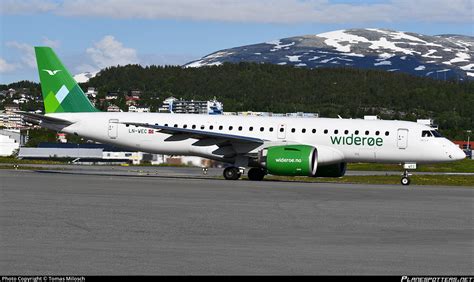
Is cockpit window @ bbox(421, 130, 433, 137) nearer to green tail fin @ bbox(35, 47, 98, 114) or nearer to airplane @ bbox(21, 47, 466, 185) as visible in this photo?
airplane @ bbox(21, 47, 466, 185)

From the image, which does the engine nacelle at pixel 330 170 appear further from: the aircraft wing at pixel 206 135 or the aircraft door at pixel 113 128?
the aircraft door at pixel 113 128

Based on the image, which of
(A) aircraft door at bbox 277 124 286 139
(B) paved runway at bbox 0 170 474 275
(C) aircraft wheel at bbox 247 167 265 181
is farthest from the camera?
(C) aircraft wheel at bbox 247 167 265 181

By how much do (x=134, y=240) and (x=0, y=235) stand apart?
242cm

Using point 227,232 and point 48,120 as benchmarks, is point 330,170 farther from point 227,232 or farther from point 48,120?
point 227,232

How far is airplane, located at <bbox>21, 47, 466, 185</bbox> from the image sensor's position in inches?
1641

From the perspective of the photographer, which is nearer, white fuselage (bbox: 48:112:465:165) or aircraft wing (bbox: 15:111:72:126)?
white fuselage (bbox: 48:112:465:165)

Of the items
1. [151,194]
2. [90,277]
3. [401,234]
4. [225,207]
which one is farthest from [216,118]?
[90,277]

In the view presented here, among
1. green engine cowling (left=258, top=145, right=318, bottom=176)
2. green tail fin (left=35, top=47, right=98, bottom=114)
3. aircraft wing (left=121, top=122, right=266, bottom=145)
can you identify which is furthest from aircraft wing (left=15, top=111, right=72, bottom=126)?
green engine cowling (left=258, top=145, right=318, bottom=176)

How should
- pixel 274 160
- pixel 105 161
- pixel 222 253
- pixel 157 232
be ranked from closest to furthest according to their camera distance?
pixel 222 253
pixel 157 232
pixel 274 160
pixel 105 161

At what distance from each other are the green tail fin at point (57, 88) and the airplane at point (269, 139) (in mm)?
231

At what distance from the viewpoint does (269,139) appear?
43.2 meters

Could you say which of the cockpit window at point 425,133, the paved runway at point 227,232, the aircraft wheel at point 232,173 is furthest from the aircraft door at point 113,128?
the cockpit window at point 425,133

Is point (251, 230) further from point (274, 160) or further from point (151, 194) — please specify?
point (274, 160)

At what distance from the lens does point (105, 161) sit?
111 m
